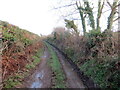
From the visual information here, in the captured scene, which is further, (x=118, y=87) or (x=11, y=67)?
(x=11, y=67)

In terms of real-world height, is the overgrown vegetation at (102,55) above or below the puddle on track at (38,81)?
above

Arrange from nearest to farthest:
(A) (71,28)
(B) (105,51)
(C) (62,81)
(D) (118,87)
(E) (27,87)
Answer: (D) (118,87)
(E) (27,87)
(C) (62,81)
(B) (105,51)
(A) (71,28)

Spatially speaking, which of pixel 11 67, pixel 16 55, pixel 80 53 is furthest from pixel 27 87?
pixel 80 53

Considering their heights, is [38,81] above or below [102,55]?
below

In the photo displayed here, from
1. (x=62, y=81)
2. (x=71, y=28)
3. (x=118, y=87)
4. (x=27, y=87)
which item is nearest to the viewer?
(x=118, y=87)

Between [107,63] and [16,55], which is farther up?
[16,55]

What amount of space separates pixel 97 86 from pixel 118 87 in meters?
1.32

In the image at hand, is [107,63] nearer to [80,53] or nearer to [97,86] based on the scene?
[97,86]

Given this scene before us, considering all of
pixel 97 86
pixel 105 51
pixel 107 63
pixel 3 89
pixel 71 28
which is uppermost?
pixel 71 28

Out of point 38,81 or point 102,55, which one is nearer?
point 38,81

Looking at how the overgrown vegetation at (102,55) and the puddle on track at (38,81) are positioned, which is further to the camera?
the puddle on track at (38,81)

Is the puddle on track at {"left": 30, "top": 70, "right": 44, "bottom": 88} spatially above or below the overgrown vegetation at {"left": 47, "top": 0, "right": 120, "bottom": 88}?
below

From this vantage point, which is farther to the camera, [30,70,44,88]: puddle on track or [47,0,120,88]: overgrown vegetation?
[30,70,44,88]: puddle on track

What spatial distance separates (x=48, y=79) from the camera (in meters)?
8.18
